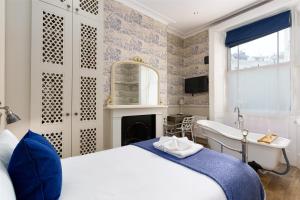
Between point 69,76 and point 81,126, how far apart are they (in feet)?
2.38

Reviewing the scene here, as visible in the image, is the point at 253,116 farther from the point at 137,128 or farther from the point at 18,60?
the point at 18,60

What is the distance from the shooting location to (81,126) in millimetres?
2359

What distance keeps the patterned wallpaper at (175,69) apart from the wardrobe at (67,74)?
7.25 feet

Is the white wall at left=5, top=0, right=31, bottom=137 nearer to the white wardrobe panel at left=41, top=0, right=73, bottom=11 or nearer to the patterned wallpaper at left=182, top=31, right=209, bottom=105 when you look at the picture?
the white wardrobe panel at left=41, top=0, right=73, bottom=11

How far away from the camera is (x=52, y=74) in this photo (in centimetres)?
213

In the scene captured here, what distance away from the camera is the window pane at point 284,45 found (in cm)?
291

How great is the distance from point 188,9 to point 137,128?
264cm

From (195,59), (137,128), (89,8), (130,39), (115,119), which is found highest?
(89,8)

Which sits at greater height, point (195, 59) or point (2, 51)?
point (195, 59)

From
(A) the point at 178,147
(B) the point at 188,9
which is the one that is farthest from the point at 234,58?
(A) the point at 178,147

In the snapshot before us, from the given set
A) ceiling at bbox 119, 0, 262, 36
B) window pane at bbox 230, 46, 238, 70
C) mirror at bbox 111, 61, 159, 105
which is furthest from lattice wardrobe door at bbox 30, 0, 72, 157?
window pane at bbox 230, 46, 238, 70

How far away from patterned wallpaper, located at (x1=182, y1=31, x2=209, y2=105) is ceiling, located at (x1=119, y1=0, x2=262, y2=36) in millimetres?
439

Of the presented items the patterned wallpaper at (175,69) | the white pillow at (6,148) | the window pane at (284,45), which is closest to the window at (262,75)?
the window pane at (284,45)

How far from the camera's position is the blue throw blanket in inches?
42.1
